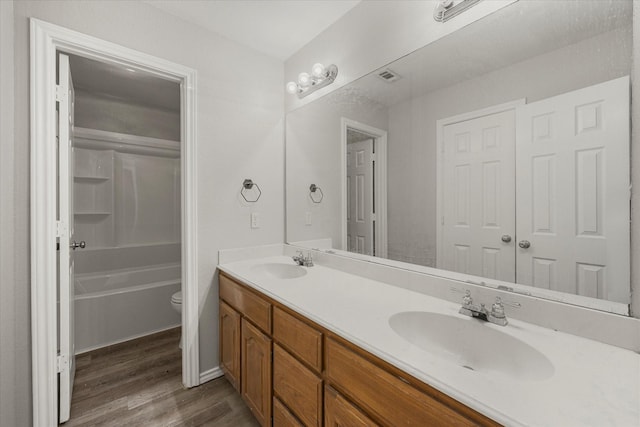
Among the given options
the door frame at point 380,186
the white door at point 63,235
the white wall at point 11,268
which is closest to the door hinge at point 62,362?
→ the white door at point 63,235

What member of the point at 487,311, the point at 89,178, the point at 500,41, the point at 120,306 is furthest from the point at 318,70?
the point at 89,178

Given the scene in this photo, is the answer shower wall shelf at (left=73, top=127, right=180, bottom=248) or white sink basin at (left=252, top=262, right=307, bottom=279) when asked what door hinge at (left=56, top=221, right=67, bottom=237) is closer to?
white sink basin at (left=252, top=262, right=307, bottom=279)

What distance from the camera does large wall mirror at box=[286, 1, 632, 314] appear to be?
840 millimetres

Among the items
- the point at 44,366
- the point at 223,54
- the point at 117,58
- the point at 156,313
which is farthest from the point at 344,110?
the point at 156,313

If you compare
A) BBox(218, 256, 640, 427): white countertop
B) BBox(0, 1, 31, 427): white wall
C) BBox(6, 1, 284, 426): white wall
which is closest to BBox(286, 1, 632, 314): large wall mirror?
BBox(218, 256, 640, 427): white countertop

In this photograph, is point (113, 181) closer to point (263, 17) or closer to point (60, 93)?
point (60, 93)

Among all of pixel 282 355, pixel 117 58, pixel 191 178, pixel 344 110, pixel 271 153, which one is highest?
pixel 117 58

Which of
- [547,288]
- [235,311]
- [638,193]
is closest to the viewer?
[638,193]

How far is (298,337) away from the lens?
113 centimetres

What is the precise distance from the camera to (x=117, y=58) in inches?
61.5

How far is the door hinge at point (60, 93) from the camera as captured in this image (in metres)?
1.45

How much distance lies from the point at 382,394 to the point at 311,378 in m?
0.37

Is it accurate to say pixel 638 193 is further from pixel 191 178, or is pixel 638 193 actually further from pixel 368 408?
pixel 191 178

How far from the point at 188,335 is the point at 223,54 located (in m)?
2.00
